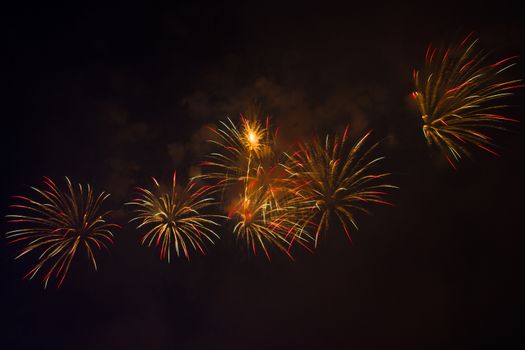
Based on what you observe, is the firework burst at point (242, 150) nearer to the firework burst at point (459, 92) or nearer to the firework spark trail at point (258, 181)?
the firework spark trail at point (258, 181)

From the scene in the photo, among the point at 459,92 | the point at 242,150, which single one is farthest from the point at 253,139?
the point at 459,92

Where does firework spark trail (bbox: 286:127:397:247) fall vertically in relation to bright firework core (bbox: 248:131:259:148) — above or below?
below

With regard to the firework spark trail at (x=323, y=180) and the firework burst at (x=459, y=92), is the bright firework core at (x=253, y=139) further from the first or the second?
the firework burst at (x=459, y=92)

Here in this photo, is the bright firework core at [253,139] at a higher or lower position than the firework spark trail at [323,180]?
higher

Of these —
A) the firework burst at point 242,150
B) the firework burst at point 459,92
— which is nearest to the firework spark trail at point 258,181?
the firework burst at point 242,150

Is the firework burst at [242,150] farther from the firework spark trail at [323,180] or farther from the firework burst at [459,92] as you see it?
the firework burst at [459,92]

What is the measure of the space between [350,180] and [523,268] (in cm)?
596

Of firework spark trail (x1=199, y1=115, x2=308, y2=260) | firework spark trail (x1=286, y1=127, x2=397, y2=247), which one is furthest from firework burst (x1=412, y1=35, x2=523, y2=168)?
firework spark trail (x1=199, y1=115, x2=308, y2=260)

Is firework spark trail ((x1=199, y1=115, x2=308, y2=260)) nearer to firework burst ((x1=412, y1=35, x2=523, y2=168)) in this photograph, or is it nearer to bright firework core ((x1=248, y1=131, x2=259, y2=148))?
bright firework core ((x1=248, y1=131, x2=259, y2=148))

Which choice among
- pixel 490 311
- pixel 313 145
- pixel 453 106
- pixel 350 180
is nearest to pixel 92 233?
pixel 313 145

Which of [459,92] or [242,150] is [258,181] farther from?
[459,92]

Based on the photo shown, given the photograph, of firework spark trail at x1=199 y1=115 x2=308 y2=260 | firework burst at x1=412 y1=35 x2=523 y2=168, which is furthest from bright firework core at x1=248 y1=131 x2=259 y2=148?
firework burst at x1=412 y1=35 x2=523 y2=168

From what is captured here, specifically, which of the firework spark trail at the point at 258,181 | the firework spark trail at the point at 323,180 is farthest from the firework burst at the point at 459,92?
the firework spark trail at the point at 258,181

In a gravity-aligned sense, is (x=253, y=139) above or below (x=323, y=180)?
above
